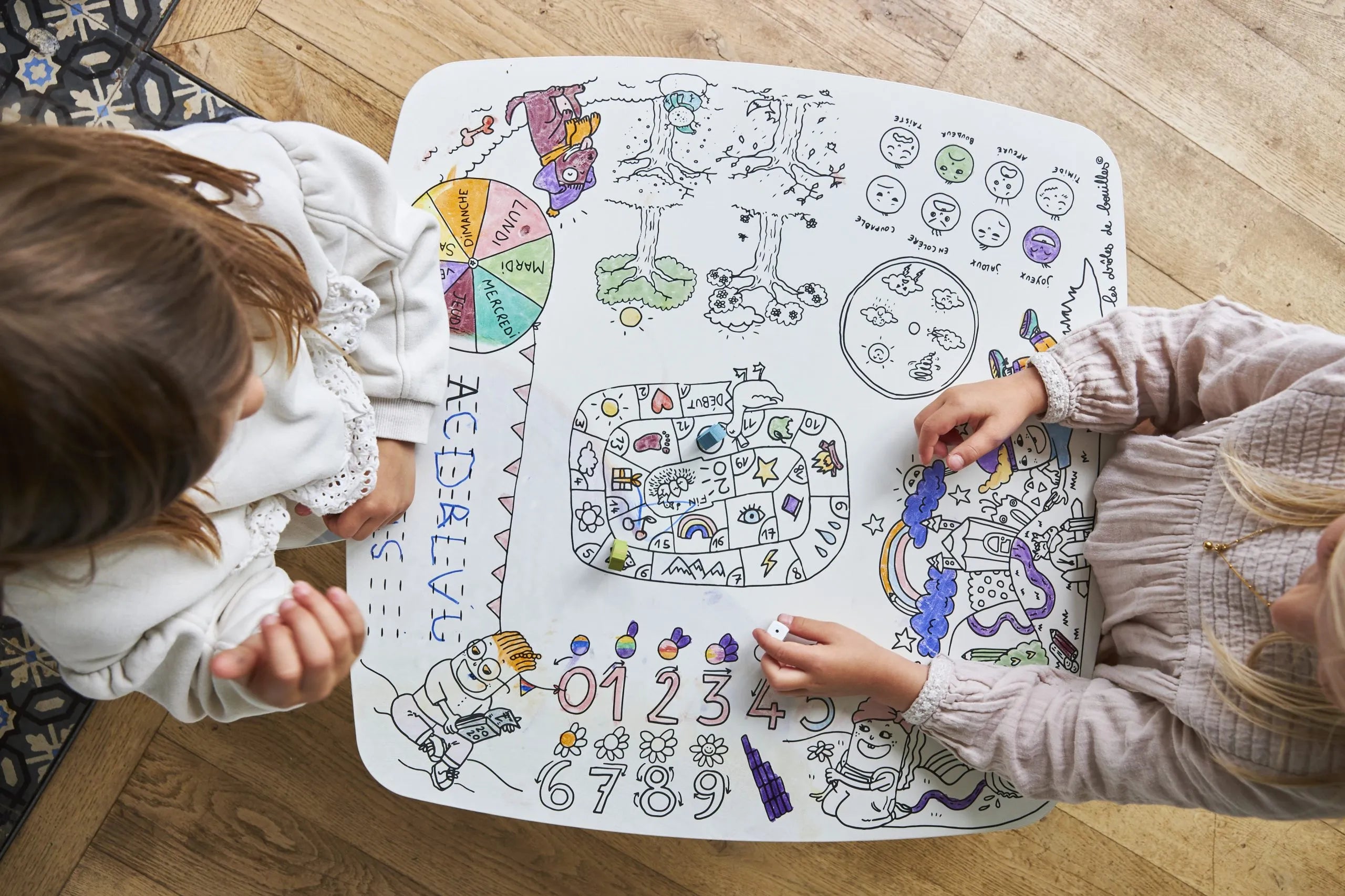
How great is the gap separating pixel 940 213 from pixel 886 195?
0.05 meters

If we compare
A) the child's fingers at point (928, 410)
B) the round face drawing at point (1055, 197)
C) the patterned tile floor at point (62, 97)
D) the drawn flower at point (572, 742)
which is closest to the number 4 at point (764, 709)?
the drawn flower at point (572, 742)

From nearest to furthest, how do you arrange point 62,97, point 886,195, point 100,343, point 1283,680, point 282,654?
point 100,343 < point 282,654 < point 1283,680 < point 886,195 < point 62,97

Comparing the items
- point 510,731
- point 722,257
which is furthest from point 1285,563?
point 510,731

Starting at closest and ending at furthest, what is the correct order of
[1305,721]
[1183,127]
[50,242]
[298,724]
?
[50,242] → [1305,721] → [298,724] → [1183,127]

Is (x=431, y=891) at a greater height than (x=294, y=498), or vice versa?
(x=294, y=498)

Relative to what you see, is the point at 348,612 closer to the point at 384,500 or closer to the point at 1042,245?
the point at 384,500

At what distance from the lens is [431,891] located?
2.97 ft

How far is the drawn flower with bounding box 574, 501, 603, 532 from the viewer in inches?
24.9

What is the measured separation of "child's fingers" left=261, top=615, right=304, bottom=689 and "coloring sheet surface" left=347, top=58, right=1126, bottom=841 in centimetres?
14

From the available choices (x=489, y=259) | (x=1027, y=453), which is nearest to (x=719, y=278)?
(x=489, y=259)

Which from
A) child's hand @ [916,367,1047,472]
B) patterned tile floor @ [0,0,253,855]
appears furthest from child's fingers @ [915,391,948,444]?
patterned tile floor @ [0,0,253,855]

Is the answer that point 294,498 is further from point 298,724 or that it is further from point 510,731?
point 298,724

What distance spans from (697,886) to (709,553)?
1.60 ft

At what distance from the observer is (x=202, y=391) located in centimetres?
41
